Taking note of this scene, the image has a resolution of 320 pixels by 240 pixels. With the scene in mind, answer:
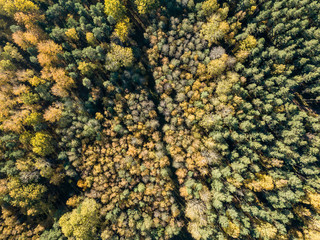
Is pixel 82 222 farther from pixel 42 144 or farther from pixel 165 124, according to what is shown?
pixel 165 124

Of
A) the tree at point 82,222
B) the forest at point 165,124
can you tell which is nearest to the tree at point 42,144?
the forest at point 165,124

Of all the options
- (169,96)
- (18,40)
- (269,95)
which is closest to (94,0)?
(18,40)

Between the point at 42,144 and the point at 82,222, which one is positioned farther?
the point at 42,144

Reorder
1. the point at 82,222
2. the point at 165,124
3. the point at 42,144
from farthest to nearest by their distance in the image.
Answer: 1. the point at 165,124
2. the point at 42,144
3. the point at 82,222

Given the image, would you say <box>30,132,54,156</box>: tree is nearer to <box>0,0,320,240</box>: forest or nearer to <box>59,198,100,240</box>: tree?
<box>0,0,320,240</box>: forest

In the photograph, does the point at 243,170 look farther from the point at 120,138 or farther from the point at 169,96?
the point at 120,138

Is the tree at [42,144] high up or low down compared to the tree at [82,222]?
up

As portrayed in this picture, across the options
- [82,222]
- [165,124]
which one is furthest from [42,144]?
[165,124]

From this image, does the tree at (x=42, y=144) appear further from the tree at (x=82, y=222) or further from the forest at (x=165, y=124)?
the tree at (x=82, y=222)
